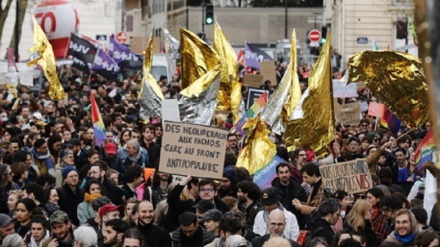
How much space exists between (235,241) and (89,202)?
8.10ft

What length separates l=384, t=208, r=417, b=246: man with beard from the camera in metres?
7.48

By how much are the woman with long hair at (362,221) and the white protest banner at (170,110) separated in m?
7.01

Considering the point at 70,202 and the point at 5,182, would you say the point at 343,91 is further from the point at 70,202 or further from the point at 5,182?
the point at 70,202

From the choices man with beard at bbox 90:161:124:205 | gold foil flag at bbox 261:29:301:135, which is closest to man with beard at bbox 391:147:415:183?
gold foil flag at bbox 261:29:301:135

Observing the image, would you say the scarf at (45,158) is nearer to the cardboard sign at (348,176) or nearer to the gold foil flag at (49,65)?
the cardboard sign at (348,176)

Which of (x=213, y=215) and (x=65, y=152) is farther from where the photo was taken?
(x=65, y=152)

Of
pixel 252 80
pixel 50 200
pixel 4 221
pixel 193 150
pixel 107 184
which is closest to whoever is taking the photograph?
pixel 4 221

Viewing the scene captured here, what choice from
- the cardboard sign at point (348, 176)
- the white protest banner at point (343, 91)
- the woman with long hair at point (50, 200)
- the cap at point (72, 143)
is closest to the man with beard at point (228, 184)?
the cardboard sign at point (348, 176)

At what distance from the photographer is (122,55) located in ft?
114

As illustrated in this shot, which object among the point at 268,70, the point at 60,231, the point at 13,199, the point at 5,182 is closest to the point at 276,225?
the point at 60,231

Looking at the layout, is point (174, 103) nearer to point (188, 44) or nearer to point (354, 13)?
point (188, 44)

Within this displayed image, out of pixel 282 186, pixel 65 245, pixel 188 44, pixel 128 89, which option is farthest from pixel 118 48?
pixel 65 245

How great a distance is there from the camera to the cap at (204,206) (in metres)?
8.48

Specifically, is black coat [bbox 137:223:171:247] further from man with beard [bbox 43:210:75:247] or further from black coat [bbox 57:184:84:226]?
black coat [bbox 57:184:84:226]
